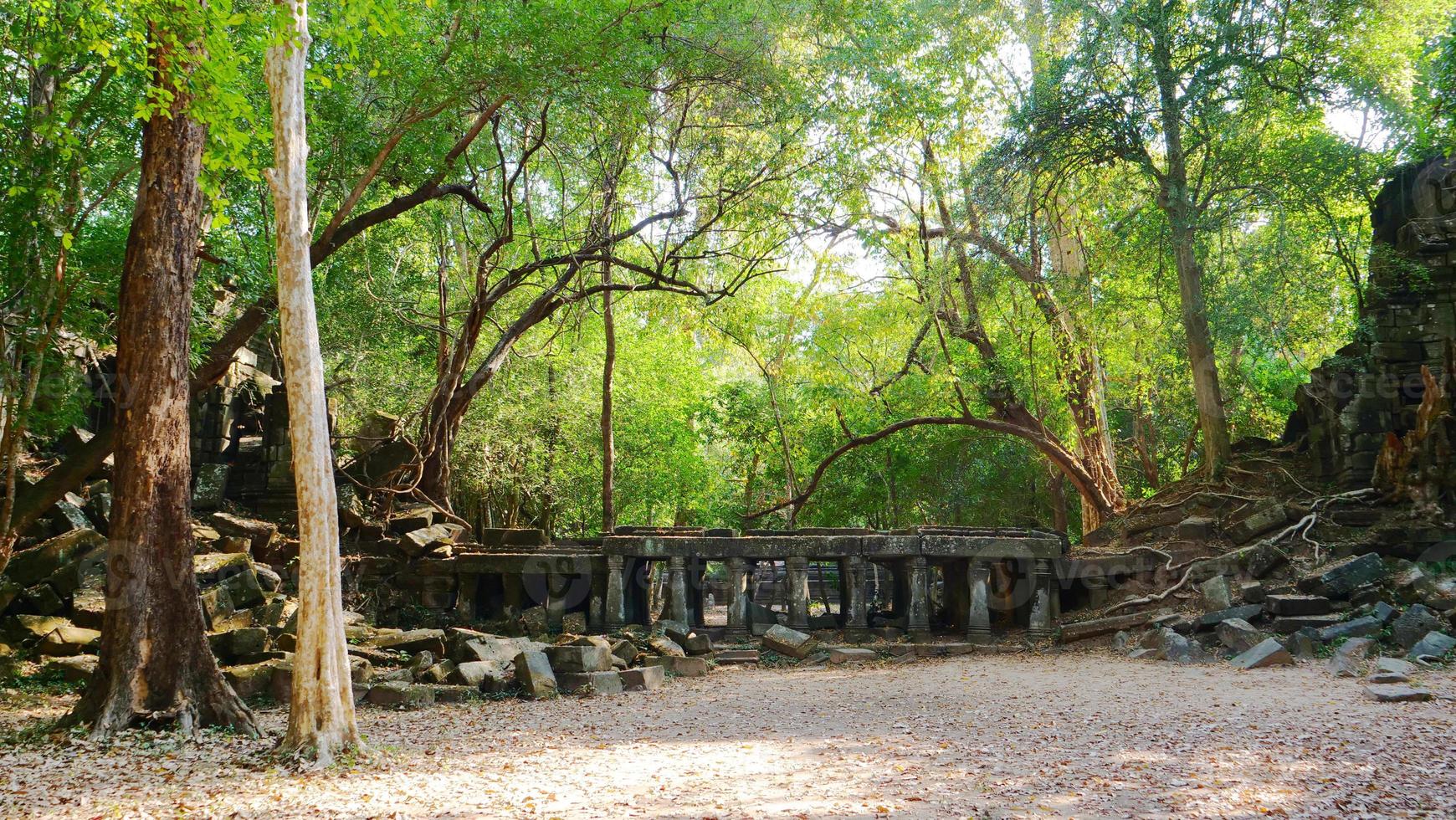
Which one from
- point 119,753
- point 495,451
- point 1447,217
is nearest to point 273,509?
point 495,451

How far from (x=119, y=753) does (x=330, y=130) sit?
24.5 feet

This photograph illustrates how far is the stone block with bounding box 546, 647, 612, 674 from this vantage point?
9.95 m

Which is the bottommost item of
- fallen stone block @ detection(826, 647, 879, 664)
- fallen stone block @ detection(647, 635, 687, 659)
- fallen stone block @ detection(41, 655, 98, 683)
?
fallen stone block @ detection(826, 647, 879, 664)

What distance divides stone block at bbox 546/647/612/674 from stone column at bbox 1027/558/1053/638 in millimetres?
6017

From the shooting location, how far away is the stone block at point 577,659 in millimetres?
9953

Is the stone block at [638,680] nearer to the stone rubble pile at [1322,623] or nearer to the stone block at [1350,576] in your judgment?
the stone rubble pile at [1322,623]

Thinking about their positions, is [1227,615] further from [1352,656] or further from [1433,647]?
[1433,647]

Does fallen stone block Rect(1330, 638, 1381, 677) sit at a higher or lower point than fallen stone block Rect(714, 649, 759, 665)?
higher

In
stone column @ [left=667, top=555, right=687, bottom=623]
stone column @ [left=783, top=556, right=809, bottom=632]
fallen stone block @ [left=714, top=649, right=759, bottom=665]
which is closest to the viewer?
fallen stone block @ [left=714, top=649, right=759, bottom=665]

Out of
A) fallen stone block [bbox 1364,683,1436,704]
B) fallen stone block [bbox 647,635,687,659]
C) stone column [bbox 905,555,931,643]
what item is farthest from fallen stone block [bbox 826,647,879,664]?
fallen stone block [bbox 1364,683,1436,704]

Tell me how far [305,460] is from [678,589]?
7.33 m

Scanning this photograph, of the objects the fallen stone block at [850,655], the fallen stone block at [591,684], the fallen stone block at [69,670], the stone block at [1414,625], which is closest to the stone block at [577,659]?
the fallen stone block at [591,684]

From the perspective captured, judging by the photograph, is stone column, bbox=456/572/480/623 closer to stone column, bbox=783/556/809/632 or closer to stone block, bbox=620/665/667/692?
stone block, bbox=620/665/667/692

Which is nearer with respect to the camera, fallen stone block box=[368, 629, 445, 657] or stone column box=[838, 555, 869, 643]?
fallen stone block box=[368, 629, 445, 657]
